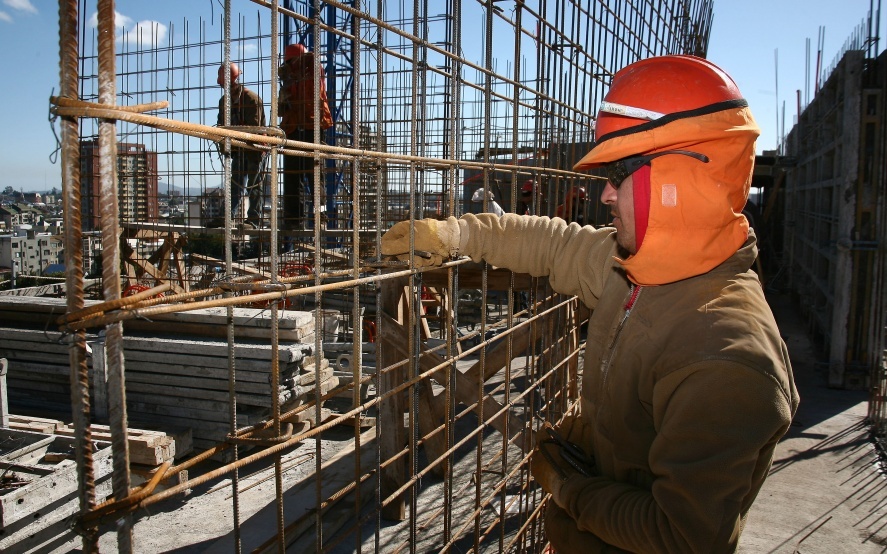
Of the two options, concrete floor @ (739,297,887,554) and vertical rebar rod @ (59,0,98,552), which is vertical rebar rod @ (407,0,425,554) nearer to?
vertical rebar rod @ (59,0,98,552)

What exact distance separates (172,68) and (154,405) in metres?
7.42

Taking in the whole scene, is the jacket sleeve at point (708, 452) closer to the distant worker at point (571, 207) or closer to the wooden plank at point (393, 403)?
the distant worker at point (571, 207)

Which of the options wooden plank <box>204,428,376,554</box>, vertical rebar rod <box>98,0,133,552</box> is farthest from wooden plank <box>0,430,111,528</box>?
vertical rebar rod <box>98,0,133,552</box>

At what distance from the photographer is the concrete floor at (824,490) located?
4398mm

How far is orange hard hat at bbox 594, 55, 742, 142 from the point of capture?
5.47 ft

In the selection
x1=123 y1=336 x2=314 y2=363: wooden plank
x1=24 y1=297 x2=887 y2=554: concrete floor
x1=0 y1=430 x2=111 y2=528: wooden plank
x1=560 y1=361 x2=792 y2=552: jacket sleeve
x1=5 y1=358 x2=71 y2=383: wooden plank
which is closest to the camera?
x1=560 y1=361 x2=792 y2=552: jacket sleeve

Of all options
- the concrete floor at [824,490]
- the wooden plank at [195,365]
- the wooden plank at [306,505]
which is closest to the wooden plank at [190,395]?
the wooden plank at [195,365]

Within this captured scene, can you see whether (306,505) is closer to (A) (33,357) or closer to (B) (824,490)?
(A) (33,357)

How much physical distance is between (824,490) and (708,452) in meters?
4.73

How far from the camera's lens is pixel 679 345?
1607 mm

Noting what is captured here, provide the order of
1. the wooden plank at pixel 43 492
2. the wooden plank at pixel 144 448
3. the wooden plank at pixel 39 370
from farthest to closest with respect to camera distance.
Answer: the wooden plank at pixel 39 370 → the wooden plank at pixel 144 448 → the wooden plank at pixel 43 492

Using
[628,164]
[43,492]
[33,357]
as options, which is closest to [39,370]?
[33,357]

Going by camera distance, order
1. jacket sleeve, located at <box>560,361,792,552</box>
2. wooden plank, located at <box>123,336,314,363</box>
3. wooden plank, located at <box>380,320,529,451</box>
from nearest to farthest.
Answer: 1. jacket sleeve, located at <box>560,361,792,552</box>
2. wooden plank, located at <box>380,320,529,451</box>
3. wooden plank, located at <box>123,336,314,363</box>

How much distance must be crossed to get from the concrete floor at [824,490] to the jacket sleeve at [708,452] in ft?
11.1
